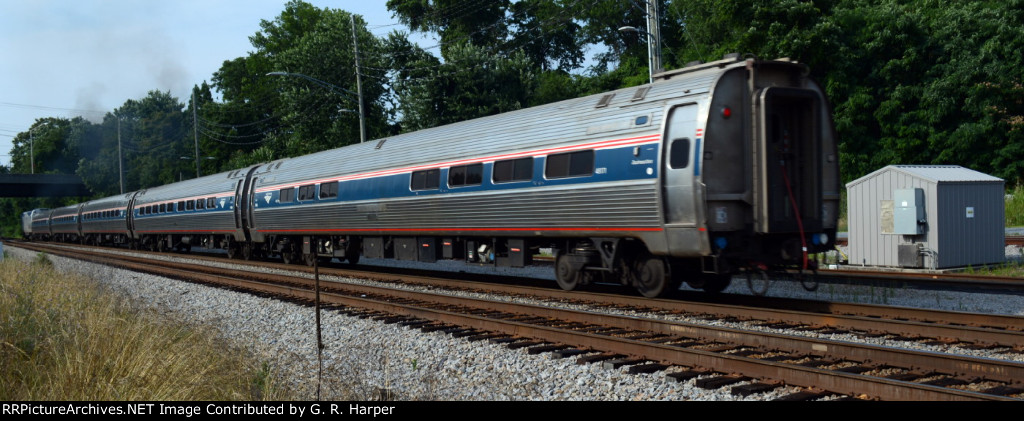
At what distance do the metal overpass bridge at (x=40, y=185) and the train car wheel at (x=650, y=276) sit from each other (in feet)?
235

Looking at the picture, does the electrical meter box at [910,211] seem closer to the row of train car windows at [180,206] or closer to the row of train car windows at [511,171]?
the row of train car windows at [511,171]

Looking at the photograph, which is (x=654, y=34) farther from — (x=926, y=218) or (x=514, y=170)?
(x=514, y=170)

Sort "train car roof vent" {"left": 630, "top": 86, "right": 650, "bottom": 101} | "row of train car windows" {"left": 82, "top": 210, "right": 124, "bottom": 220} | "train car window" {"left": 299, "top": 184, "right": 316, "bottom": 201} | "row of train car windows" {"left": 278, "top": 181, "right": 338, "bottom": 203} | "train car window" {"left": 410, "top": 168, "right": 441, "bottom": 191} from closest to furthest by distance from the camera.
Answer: "train car roof vent" {"left": 630, "top": 86, "right": 650, "bottom": 101} → "train car window" {"left": 410, "top": 168, "right": 441, "bottom": 191} → "row of train car windows" {"left": 278, "top": 181, "right": 338, "bottom": 203} → "train car window" {"left": 299, "top": 184, "right": 316, "bottom": 201} → "row of train car windows" {"left": 82, "top": 210, "right": 124, "bottom": 220}

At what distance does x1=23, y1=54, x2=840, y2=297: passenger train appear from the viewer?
9.95 m

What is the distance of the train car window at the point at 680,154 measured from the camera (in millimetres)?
9927

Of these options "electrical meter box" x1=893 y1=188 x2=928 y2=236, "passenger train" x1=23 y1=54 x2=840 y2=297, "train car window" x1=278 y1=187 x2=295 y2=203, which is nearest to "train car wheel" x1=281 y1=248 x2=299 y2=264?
"train car window" x1=278 y1=187 x2=295 y2=203

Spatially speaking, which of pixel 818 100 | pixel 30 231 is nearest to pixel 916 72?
pixel 818 100

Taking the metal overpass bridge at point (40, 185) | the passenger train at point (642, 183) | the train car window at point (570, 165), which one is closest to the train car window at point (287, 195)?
the passenger train at point (642, 183)

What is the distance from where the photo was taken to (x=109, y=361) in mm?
6438

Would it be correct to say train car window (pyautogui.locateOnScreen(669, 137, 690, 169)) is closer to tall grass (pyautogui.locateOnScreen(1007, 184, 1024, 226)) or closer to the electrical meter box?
the electrical meter box

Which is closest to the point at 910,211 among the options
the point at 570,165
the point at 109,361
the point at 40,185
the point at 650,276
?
the point at 650,276

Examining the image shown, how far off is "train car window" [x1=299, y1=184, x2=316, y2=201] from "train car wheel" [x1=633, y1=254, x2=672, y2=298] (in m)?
10.8

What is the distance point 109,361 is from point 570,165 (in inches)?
278

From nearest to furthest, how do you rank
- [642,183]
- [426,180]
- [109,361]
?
[109,361], [642,183], [426,180]
